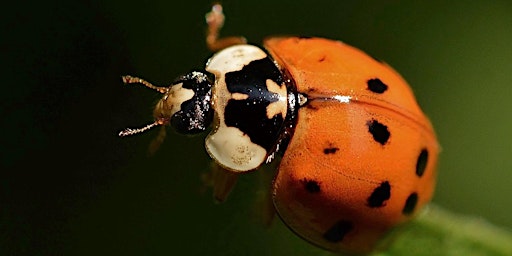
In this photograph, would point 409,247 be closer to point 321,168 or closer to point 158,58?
point 321,168

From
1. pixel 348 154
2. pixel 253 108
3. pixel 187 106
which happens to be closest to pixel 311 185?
pixel 348 154

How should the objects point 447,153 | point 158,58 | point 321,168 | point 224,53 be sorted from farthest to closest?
point 447,153
point 158,58
point 224,53
point 321,168

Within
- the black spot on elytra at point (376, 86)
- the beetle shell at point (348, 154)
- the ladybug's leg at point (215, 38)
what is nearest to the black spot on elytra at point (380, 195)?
the beetle shell at point (348, 154)

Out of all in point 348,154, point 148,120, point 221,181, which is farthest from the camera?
point 148,120

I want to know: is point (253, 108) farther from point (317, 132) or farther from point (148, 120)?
point (148, 120)

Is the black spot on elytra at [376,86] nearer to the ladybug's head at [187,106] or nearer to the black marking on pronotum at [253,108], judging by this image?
the black marking on pronotum at [253,108]

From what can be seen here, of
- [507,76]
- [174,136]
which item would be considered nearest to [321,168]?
[174,136]
